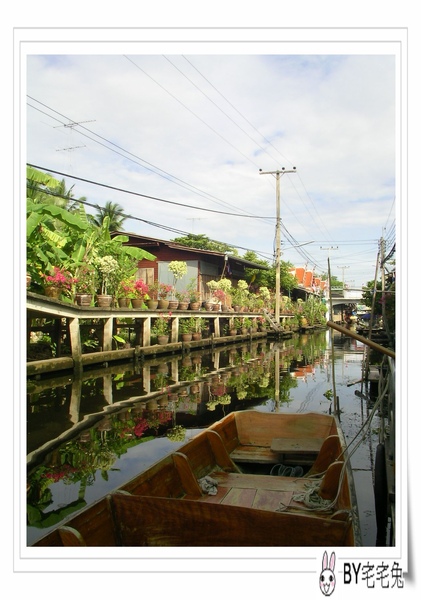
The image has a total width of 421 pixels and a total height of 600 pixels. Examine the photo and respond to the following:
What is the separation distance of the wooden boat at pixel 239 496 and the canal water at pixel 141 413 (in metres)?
A: 0.41

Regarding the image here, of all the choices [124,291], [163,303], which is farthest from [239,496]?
[163,303]

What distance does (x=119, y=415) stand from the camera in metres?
7.91

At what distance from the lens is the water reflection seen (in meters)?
4.95

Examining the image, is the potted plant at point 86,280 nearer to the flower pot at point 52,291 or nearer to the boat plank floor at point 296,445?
the flower pot at point 52,291

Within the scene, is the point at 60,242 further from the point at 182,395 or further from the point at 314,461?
the point at 314,461

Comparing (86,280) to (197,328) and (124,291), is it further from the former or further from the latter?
(197,328)

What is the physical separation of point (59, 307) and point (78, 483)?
6.52m

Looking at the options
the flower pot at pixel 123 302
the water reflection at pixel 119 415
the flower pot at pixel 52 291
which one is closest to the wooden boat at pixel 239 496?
the water reflection at pixel 119 415

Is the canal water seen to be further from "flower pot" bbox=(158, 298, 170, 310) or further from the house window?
the house window
